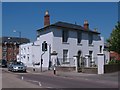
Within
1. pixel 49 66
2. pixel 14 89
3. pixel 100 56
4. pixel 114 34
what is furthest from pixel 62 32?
pixel 14 89

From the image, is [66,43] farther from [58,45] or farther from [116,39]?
[116,39]

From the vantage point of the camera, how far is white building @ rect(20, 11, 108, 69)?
A: 47938 mm

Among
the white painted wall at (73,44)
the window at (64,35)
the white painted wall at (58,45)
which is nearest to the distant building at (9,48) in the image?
the white painted wall at (58,45)

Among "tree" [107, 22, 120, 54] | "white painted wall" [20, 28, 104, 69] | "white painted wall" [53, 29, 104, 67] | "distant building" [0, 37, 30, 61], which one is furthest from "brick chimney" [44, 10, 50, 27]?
"distant building" [0, 37, 30, 61]

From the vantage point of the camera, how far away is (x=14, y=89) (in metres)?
16.5

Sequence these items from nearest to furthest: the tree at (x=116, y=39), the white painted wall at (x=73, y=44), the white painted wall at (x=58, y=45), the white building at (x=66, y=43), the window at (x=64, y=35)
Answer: the tree at (x=116, y=39), the white building at (x=66, y=43), the white painted wall at (x=58, y=45), the white painted wall at (x=73, y=44), the window at (x=64, y=35)

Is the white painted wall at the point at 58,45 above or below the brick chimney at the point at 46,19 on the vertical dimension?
below

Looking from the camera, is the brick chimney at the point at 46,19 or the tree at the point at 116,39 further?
the brick chimney at the point at 46,19

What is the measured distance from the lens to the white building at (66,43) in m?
47.9

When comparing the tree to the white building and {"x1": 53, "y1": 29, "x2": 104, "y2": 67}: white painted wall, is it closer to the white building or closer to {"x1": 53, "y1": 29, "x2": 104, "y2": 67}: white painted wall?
the white building

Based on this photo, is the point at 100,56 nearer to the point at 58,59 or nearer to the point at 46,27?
the point at 58,59

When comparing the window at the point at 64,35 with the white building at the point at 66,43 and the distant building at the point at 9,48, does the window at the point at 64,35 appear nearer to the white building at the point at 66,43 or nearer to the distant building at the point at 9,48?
the white building at the point at 66,43

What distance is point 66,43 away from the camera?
50.0 meters

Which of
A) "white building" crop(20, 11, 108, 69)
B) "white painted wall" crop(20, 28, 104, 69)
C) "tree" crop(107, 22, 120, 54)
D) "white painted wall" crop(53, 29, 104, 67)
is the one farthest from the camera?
"white painted wall" crop(53, 29, 104, 67)
